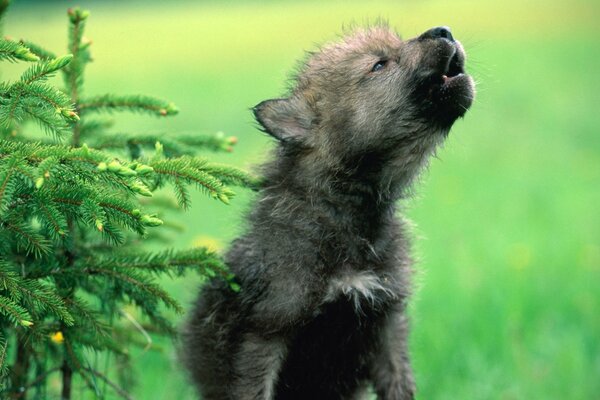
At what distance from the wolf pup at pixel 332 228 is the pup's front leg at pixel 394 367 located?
61 millimetres

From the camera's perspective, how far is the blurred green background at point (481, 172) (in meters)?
5.48

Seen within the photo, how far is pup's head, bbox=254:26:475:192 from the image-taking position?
3.99m

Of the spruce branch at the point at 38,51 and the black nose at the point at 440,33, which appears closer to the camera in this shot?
the spruce branch at the point at 38,51

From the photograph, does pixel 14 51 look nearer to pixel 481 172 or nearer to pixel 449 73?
pixel 449 73

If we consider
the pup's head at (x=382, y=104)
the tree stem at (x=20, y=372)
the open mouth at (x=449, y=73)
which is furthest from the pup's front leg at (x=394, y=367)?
the tree stem at (x=20, y=372)

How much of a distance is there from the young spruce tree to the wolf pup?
254 millimetres

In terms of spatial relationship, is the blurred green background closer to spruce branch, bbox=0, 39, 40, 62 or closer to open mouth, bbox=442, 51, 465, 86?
open mouth, bbox=442, 51, 465, 86

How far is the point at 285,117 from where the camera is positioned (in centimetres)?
423

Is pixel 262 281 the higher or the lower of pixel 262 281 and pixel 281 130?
the lower

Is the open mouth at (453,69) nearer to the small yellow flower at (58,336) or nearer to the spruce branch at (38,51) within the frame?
the spruce branch at (38,51)

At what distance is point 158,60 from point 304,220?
17.9 m

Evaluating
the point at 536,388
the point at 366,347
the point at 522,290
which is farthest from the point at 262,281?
the point at 522,290

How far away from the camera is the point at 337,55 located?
4.38 metres

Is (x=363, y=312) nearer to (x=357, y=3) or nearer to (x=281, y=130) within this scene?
(x=281, y=130)
